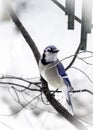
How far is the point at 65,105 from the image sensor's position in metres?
1.18

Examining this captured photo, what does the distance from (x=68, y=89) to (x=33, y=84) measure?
0.11m

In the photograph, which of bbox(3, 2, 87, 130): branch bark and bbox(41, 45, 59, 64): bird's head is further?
bbox(41, 45, 59, 64): bird's head

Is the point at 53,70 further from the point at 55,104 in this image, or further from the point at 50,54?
the point at 55,104

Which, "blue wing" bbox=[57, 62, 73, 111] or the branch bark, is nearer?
the branch bark

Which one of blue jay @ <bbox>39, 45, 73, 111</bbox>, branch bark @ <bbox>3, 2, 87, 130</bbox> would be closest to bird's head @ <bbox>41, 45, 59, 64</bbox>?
blue jay @ <bbox>39, 45, 73, 111</bbox>

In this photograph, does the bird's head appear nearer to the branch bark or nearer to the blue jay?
the blue jay

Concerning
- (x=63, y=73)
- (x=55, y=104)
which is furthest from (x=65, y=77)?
(x=55, y=104)

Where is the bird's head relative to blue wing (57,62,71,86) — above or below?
above

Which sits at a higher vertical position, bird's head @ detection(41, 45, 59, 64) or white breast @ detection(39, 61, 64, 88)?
bird's head @ detection(41, 45, 59, 64)

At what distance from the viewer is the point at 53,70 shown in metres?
1.33

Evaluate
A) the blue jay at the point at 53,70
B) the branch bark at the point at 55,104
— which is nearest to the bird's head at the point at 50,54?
the blue jay at the point at 53,70

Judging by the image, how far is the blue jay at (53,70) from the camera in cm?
122

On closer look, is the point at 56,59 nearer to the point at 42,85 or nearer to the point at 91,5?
the point at 42,85

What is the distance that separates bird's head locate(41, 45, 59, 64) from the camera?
4.17 feet
